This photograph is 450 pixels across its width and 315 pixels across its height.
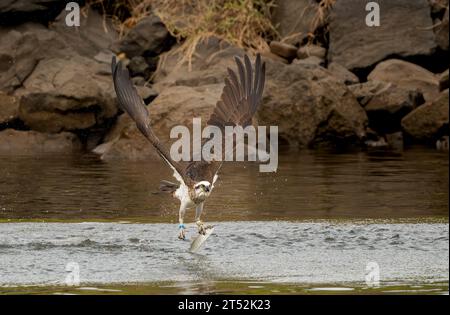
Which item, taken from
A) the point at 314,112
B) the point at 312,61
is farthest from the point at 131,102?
the point at 312,61

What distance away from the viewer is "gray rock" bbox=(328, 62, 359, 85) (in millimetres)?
20609

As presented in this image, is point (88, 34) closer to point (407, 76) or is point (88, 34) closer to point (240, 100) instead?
point (407, 76)

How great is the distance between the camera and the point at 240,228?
10648 mm

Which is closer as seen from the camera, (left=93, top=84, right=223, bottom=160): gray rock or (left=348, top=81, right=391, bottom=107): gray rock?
(left=93, top=84, right=223, bottom=160): gray rock

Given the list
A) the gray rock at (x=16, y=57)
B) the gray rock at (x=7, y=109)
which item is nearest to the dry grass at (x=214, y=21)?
the gray rock at (x=16, y=57)

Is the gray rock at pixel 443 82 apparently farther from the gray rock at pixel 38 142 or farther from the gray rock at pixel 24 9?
the gray rock at pixel 24 9

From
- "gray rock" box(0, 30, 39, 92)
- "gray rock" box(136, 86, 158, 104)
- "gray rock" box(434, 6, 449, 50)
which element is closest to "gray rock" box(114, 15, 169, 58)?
"gray rock" box(0, 30, 39, 92)

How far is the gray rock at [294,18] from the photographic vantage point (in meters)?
22.8

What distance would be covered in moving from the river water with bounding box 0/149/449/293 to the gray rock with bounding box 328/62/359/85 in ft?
14.0

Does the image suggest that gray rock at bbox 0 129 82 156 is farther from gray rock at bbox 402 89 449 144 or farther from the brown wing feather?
the brown wing feather

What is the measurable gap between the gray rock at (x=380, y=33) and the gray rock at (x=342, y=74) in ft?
1.30

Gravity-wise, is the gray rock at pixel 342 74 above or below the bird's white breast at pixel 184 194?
above

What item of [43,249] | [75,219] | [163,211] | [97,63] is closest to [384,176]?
[163,211]

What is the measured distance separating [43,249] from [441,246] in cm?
337
